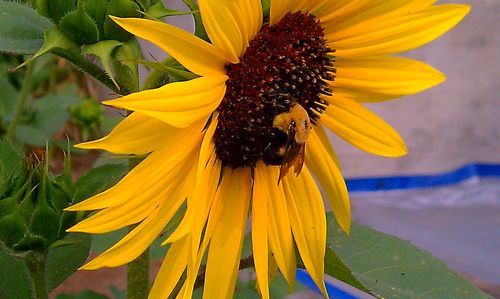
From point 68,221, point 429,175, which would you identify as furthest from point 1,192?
point 429,175

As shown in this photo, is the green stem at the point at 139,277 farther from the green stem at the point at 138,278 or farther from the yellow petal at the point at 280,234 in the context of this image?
the yellow petal at the point at 280,234

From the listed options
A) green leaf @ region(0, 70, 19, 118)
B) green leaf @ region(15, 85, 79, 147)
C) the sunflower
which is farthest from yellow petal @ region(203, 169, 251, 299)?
green leaf @ region(0, 70, 19, 118)

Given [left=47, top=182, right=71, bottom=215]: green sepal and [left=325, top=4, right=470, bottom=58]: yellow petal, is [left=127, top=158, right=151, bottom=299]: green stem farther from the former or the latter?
[left=325, top=4, right=470, bottom=58]: yellow petal

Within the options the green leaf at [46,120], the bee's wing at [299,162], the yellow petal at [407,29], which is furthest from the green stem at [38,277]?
the green leaf at [46,120]

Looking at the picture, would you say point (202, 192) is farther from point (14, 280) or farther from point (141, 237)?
point (14, 280)

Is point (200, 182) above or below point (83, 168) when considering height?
above

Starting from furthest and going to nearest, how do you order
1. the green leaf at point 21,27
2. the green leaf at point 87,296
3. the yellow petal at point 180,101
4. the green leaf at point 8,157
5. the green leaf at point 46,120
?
the green leaf at point 46,120
the green leaf at point 87,296
the green leaf at point 8,157
the green leaf at point 21,27
the yellow petal at point 180,101

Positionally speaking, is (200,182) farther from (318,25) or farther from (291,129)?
(318,25)
